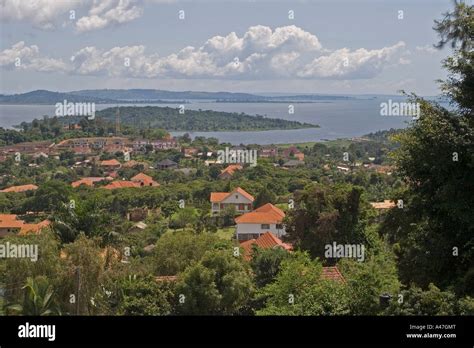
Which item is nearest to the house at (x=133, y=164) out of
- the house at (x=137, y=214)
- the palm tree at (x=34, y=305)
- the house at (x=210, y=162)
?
the house at (x=210, y=162)

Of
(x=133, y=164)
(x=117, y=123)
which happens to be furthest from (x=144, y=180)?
(x=117, y=123)

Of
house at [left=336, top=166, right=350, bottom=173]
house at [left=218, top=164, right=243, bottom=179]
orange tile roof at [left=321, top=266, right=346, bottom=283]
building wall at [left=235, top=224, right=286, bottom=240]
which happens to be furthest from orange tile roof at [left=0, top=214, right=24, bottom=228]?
house at [left=336, top=166, right=350, bottom=173]

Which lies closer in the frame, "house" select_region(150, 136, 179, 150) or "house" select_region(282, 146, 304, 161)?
"house" select_region(282, 146, 304, 161)

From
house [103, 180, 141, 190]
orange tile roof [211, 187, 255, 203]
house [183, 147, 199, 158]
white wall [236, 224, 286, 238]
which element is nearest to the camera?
white wall [236, 224, 286, 238]

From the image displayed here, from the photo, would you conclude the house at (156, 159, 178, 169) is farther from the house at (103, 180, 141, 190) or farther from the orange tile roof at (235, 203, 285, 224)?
the orange tile roof at (235, 203, 285, 224)

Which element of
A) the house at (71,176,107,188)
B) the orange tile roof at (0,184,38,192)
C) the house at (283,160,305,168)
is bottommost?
the house at (71,176,107,188)

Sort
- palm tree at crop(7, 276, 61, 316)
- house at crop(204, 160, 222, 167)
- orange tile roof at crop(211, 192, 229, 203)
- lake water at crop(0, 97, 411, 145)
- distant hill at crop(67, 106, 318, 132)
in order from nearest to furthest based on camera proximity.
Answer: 1. palm tree at crop(7, 276, 61, 316)
2. lake water at crop(0, 97, 411, 145)
3. orange tile roof at crop(211, 192, 229, 203)
4. house at crop(204, 160, 222, 167)
5. distant hill at crop(67, 106, 318, 132)

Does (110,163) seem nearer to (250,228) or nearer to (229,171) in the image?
(229,171)
